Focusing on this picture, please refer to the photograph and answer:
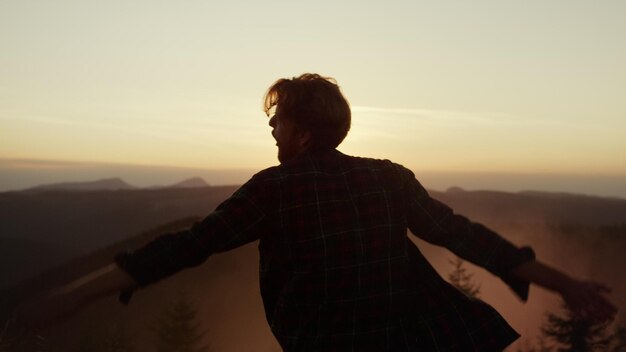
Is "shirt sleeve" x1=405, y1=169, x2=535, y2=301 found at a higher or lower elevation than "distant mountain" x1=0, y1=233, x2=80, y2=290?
higher

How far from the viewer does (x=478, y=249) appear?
132 inches

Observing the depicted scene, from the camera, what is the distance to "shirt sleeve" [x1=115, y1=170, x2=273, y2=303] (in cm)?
271

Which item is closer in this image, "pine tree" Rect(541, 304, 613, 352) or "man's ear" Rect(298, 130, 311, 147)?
"man's ear" Rect(298, 130, 311, 147)

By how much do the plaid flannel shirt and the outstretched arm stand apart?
48cm

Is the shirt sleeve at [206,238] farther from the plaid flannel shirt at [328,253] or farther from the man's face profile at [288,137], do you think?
the man's face profile at [288,137]

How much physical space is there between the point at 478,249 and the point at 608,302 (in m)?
0.69

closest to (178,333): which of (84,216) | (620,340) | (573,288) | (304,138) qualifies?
(620,340)

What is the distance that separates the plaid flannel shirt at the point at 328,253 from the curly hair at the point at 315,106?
104mm

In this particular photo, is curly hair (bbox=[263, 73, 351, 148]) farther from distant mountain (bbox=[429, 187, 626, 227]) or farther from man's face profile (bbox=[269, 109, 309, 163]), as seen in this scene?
distant mountain (bbox=[429, 187, 626, 227])

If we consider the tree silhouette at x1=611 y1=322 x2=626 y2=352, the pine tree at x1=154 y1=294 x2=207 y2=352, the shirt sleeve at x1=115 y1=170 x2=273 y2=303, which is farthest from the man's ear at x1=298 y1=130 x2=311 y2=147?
the pine tree at x1=154 y1=294 x2=207 y2=352

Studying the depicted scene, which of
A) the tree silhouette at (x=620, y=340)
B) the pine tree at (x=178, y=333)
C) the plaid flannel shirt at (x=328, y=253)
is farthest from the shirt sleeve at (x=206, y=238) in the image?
the pine tree at (x=178, y=333)

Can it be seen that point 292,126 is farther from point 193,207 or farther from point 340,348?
point 193,207

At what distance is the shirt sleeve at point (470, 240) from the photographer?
3.31m

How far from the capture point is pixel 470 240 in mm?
3348
